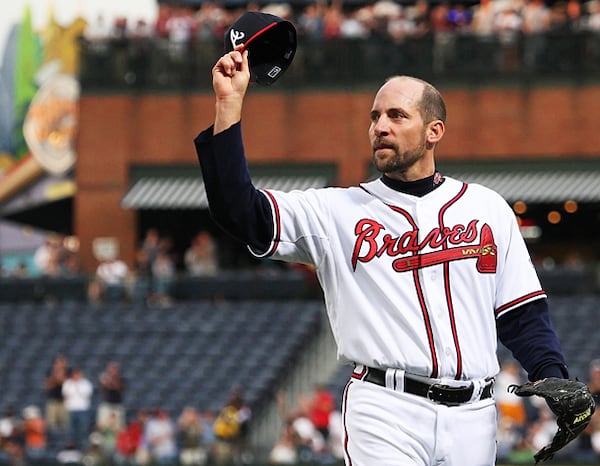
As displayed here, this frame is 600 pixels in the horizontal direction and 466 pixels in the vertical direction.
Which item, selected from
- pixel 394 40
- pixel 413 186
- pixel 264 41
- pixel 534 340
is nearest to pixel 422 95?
pixel 413 186

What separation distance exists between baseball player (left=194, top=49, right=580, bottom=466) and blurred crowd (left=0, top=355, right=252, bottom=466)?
10.1 m

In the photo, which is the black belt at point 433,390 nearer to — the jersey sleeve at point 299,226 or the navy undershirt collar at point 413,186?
the jersey sleeve at point 299,226

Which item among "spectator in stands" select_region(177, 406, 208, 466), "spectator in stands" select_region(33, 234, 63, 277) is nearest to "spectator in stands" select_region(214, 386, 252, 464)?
"spectator in stands" select_region(177, 406, 208, 466)

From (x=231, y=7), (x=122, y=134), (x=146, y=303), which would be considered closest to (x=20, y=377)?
(x=146, y=303)

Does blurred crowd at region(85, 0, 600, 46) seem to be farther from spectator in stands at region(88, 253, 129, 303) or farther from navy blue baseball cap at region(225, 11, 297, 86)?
navy blue baseball cap at region(225, 11, 297, 86)

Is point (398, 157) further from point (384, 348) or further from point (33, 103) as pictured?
point (33, 103)

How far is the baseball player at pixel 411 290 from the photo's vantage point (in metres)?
4.30

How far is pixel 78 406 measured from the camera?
1672 cm

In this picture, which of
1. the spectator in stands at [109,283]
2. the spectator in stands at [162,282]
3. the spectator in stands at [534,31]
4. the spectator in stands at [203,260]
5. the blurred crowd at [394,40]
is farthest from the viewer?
the blurred crowd at [394,40]

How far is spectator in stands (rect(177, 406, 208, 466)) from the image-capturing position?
1488cm

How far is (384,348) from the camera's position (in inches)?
170

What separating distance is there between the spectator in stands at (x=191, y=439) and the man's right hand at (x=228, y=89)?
1082cm

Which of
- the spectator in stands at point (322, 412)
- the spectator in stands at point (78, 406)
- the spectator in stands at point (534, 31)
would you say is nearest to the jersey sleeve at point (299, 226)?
the spectator in stands at point (322, 412)

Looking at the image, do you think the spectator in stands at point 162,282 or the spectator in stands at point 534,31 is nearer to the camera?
the spectator in stands at point 162,282
